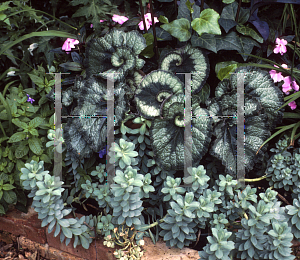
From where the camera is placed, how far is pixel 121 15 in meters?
1.68

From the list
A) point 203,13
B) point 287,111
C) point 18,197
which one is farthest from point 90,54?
point 287,111

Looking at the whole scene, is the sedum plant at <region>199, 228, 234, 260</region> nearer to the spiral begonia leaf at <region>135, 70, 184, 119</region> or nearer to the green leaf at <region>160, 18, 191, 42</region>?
the spiral begonia leaf at <region>135, 70, 184, 119</region>

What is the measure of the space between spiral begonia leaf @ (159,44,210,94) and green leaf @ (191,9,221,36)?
11 centimetres

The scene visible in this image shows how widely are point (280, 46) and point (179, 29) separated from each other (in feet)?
1.90

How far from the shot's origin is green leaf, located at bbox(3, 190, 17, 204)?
1383 millimetres

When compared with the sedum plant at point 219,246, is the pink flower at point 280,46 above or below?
above

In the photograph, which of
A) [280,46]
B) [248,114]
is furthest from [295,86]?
[248,114]

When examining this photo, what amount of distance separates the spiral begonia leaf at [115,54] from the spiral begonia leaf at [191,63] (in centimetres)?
14

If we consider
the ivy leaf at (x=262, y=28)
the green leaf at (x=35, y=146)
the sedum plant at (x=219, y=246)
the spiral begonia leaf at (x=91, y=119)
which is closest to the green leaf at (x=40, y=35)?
the spiral begonia leaf at (x=91, y=119)

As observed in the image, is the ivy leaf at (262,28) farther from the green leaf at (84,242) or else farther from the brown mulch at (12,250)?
the brown mulch at (12,250)

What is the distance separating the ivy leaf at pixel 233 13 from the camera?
5.05 ft

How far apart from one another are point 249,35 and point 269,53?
151 millimetres

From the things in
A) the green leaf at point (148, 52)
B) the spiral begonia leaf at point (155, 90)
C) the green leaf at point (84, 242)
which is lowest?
the green leaf at point (84, 242)

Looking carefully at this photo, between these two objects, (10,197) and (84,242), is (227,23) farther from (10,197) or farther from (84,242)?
(10,197)
